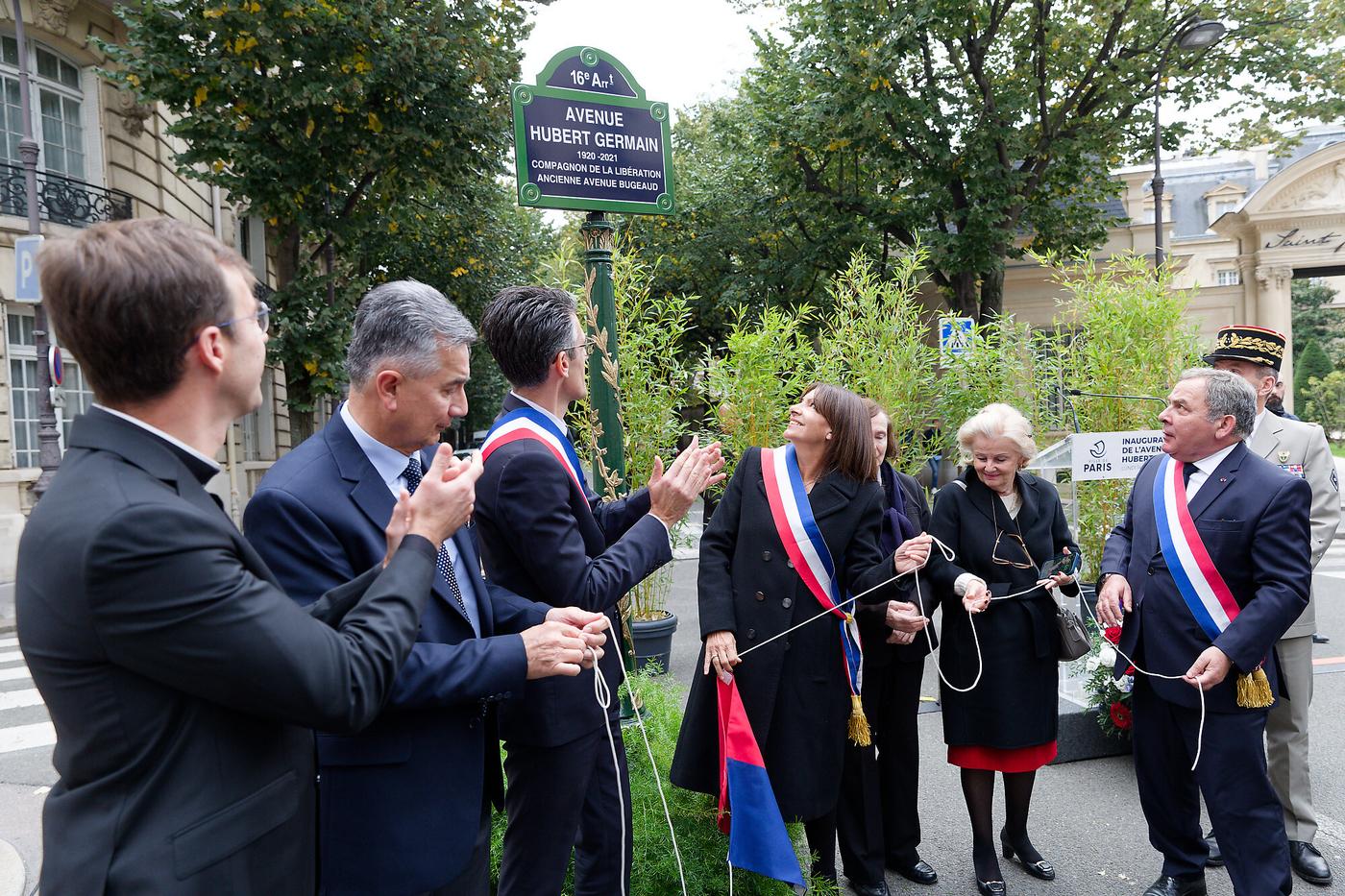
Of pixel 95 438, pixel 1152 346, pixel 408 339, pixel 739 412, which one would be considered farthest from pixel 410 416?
pixel 1152 346

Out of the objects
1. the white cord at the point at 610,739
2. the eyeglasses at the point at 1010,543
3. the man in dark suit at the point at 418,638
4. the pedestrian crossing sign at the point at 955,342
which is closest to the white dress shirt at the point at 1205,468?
the eyeglasses at the point at 1010,543

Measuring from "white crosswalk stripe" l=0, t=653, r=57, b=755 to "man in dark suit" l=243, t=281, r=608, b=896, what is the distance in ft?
15.8

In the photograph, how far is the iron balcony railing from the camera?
12164mm

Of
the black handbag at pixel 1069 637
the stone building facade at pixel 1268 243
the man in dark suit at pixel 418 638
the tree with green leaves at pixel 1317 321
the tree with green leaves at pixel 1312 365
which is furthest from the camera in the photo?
the tree with green leaves at pixel 1317 321

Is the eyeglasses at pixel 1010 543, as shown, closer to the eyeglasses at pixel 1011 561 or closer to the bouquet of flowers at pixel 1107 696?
the eyeglasses at pixel 1011 561

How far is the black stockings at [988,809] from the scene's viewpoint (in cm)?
350

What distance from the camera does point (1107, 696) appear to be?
468 cm

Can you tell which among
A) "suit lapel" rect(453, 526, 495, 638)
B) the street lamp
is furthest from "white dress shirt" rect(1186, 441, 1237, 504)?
the street lamp

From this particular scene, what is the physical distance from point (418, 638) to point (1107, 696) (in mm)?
4119

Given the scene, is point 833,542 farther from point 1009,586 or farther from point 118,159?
point 118,159

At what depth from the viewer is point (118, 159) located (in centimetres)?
1400

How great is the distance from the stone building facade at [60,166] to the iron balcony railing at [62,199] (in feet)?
0.05

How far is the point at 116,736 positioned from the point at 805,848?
2.79 metres

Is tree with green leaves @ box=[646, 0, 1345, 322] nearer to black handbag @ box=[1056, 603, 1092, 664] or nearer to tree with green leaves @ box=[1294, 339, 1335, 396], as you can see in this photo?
black handbag @ box=[1056, 603, 1092, 664]
